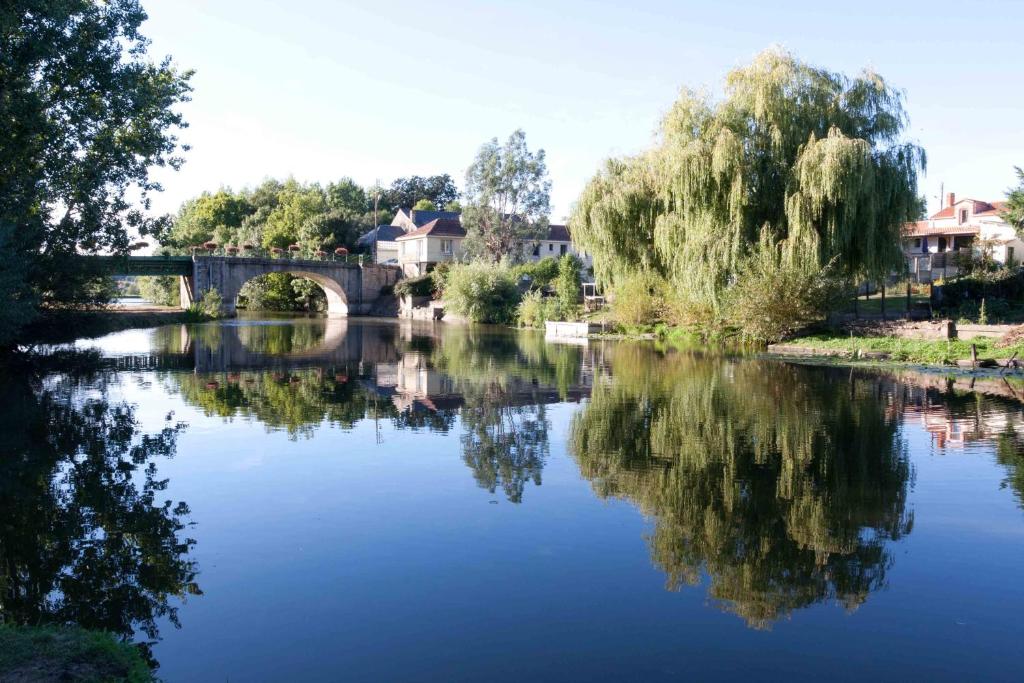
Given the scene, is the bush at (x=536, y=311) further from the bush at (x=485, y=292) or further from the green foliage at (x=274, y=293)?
the green foliage at (x=274, y=293)

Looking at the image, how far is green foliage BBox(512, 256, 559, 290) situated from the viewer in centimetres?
6419

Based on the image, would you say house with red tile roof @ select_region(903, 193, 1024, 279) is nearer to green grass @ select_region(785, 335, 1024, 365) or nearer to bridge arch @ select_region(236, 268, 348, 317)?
green grass @ select_region(785, 335, 1024, 365)

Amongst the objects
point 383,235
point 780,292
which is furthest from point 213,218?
point 780,292

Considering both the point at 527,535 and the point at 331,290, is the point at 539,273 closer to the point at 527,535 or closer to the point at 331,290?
the point at 331,290

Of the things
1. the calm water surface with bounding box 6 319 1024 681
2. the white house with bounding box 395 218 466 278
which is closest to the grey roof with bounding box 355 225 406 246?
the white house with bounding box 395 218 466 278

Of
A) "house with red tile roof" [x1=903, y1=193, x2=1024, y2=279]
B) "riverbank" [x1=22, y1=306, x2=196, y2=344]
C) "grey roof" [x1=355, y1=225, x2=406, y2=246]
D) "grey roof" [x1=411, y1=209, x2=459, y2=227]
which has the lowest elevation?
"riverbank" [x1=22, y1=306, x2=196, y2=344]

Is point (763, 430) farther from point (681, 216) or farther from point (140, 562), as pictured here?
point (681, 216)

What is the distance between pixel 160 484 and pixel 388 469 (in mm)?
3315

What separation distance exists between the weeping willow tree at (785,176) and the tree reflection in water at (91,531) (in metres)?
24.4

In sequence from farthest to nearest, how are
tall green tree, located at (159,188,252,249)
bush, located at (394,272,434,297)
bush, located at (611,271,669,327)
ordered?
tall green tree, located at (159,188,252,249) < bush, located at (394,272,434,297) < bush, located at (611,271,669,327)

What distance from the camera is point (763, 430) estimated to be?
15.9m

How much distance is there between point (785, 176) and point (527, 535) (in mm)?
27839

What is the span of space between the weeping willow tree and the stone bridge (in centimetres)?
3990

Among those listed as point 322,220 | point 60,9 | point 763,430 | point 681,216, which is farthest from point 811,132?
point 322,220
